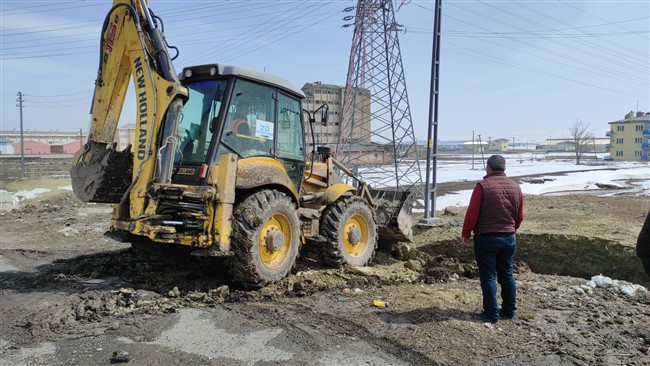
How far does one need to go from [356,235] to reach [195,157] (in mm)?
3002

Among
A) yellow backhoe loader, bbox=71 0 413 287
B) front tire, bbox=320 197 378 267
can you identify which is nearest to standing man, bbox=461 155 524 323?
yellow backhoe loader, bbox=71 0 413 287

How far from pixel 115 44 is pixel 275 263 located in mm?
3433

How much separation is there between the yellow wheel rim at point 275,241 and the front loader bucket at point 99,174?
2023 mm

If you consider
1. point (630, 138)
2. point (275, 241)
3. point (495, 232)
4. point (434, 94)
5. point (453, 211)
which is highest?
point (630, 138)

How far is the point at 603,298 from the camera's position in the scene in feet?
18.9

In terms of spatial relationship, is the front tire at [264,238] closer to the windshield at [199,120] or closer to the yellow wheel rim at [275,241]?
the yellow wheel rim at [275,241]

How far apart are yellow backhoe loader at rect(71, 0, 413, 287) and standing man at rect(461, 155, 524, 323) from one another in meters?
2.36

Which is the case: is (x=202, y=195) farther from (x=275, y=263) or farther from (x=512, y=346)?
(x=512, y=346)

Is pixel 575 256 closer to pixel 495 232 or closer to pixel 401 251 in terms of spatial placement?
pixel 401 251

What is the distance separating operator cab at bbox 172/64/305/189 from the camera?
5.61m

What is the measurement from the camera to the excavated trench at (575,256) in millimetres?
7453

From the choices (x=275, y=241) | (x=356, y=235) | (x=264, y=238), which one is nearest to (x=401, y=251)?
(x=356, y=235)

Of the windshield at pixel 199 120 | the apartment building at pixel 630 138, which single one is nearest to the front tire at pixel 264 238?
the windshield at pixel 199 120

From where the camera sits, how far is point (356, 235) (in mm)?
7496
